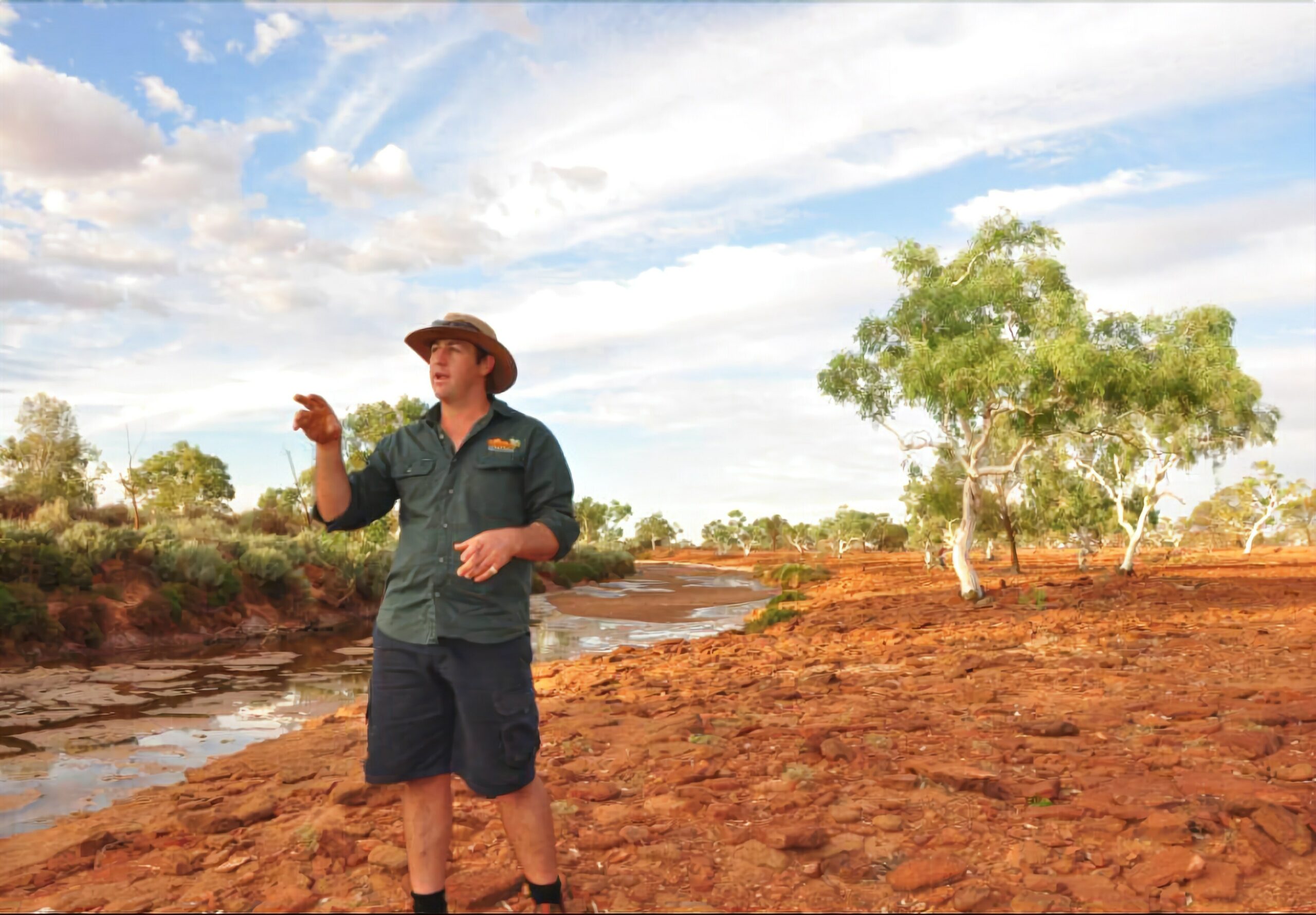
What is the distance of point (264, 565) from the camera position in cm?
1866

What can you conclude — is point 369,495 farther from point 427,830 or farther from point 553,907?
point 553,907

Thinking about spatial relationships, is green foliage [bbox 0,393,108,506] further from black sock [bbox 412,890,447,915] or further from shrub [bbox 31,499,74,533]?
black sock [bbox 412,890,447,915]

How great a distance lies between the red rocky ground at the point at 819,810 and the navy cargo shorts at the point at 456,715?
663mm

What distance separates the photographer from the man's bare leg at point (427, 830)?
11.1ft

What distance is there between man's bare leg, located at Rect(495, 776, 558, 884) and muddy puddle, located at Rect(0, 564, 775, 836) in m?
3.89

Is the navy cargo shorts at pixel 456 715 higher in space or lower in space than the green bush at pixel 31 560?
lower

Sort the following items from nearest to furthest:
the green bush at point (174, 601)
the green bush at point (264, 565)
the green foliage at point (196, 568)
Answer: the green bush at point (174, 601)
the green foliage at point (196, 568)
the green bush at point (264, 565)

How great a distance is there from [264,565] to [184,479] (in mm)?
28743

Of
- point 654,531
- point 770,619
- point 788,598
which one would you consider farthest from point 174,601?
point 654,531

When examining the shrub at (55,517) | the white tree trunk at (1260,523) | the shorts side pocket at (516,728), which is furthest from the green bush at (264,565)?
the white tree trunk at (1260,523)

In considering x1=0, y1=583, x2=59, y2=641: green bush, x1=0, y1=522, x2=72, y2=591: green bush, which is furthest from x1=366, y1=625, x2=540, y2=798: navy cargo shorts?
x1=0, y1=522, x2=72, y2=591: green bush

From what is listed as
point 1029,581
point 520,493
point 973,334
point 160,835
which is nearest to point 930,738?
point 520,493

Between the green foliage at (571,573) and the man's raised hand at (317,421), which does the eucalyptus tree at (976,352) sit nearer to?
the man's raised hand at (317,421)

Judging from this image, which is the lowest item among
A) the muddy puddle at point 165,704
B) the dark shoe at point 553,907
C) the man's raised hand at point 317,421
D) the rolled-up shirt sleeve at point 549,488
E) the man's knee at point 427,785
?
the muddy puddle at point 165,704
